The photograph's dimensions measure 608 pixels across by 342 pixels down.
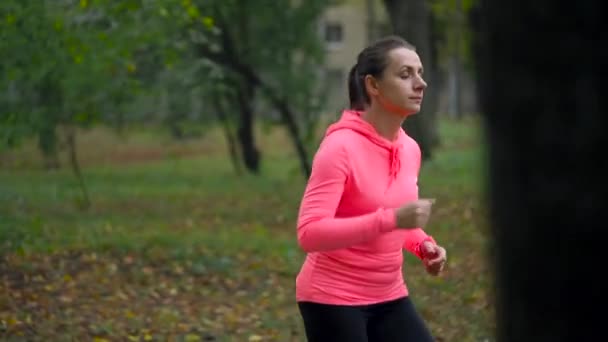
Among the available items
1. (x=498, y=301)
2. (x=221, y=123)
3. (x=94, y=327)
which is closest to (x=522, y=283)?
(x=498, y=301)

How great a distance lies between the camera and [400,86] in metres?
4.61

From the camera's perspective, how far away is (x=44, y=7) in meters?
12.5

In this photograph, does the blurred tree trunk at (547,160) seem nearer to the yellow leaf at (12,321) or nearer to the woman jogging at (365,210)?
the woman jogging at (365,210)

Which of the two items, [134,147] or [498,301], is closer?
[498,301]

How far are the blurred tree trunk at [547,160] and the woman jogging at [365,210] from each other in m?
1.57

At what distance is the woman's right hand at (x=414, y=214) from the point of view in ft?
14.0

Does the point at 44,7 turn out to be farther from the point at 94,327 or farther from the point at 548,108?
the point at 548,108

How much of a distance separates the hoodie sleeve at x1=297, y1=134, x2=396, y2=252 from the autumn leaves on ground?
40 cm

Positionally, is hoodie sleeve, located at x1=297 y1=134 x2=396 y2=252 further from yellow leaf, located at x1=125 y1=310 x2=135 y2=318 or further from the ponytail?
yellow leaf, located at x1=125 y1=310 x2=135 y2=318

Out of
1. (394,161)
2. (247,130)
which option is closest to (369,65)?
(394,161)

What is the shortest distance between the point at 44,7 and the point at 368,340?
8.48m

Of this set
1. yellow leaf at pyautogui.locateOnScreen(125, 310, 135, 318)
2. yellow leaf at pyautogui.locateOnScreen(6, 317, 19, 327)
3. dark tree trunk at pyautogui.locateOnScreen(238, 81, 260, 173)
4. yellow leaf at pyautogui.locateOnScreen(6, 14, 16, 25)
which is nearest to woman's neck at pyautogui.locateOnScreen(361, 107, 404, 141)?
yellow leaf at pyautogui.locateOnScreen(6, 317, 19, 327)

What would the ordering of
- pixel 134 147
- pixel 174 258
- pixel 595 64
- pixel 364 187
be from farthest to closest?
pixel 134 147
pixel 174 258
pixel 364 187
pixel 595 64

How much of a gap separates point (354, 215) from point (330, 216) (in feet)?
0.56
